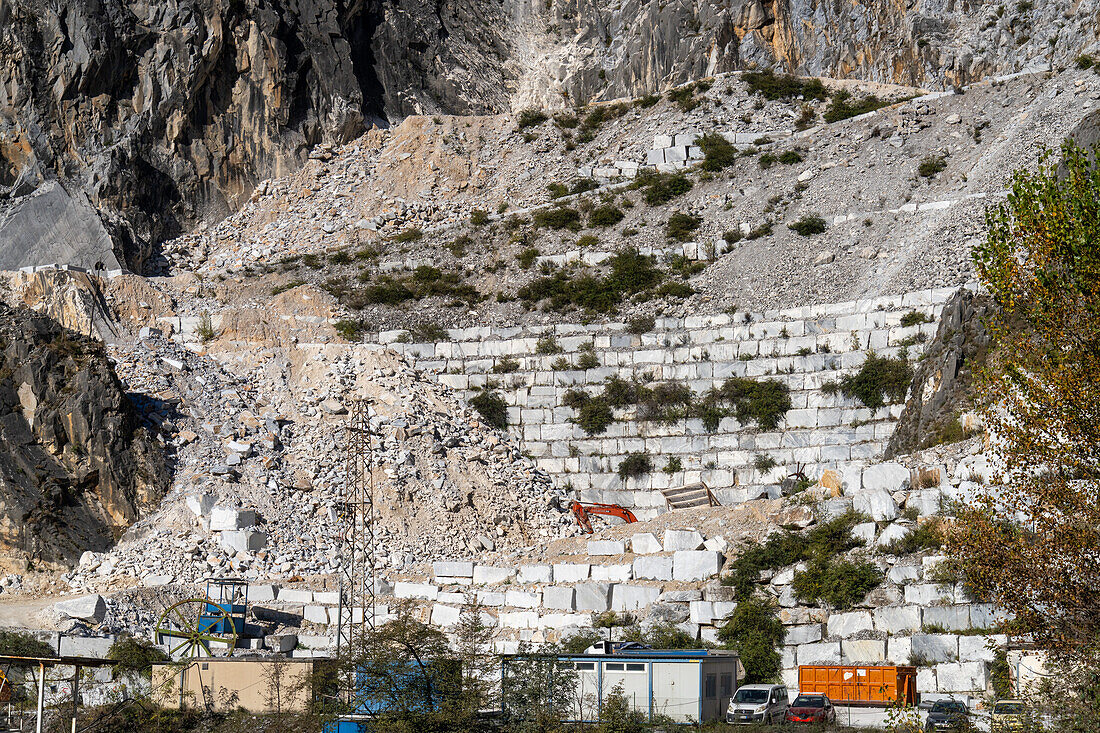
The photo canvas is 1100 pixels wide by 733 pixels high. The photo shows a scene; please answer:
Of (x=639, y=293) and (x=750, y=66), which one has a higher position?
(x=750, y=66)

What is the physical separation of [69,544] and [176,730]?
11.2 meters

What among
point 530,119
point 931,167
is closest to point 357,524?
point 931,167

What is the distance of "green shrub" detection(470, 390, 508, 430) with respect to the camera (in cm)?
3531

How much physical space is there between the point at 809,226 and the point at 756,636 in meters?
21.0

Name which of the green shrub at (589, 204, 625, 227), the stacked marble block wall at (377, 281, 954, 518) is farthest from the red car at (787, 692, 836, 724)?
the green shrub at (589, 204, 625, 227)

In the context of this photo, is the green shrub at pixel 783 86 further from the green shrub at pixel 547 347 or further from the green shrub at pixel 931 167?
the green shrub at pixel 547 347

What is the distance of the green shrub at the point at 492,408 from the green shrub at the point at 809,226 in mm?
12702

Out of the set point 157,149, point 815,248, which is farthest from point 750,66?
point 157,149

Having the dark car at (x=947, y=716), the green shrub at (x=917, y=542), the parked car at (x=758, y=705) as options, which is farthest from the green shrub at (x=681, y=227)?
the dark car at (x=947, y=716)

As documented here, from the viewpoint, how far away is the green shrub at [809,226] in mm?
39906

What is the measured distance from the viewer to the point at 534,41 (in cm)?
6631

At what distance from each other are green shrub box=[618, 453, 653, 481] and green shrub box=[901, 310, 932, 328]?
332 inches

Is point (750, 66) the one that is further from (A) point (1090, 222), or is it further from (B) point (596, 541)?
(A) point (1090, 222)

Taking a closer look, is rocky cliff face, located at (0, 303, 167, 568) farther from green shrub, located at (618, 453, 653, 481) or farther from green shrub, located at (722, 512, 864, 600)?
green shrub, located at (722, 512, 864, 600)
